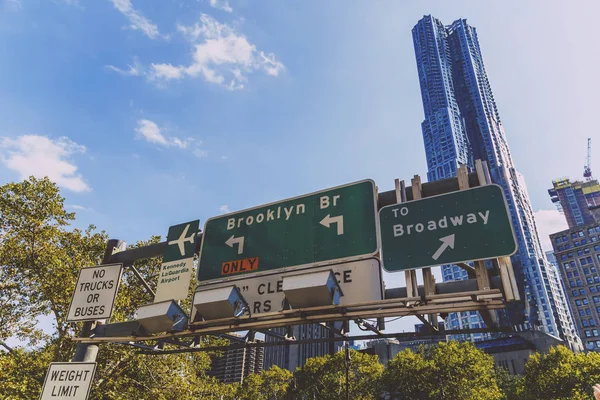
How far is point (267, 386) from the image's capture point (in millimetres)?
57156

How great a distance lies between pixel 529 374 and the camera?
4284cm

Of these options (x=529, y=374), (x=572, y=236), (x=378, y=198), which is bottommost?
(x=378, y=198)

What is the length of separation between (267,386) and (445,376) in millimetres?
28250

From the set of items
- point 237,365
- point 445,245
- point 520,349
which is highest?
point 237,365

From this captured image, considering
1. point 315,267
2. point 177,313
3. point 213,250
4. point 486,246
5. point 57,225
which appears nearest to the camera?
point 486,246

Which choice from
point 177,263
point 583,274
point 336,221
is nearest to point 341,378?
point 177,263

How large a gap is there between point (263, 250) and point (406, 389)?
43662mm

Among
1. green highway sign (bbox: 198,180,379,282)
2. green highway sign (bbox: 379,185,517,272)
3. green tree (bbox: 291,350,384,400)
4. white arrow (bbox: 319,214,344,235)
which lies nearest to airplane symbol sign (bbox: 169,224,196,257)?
green highway sign (bbox: 198,180,379,282)

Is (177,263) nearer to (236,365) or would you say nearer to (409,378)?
(409,378)

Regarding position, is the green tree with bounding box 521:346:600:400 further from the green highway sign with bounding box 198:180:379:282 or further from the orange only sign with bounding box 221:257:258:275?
the orange only sign with bounding box 221:257:258:275

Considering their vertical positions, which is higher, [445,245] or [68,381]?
[445,245]

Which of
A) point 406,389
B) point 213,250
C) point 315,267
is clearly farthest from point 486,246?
point 406,389

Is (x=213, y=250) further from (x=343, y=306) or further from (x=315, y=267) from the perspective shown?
→ (x=343, y=306)

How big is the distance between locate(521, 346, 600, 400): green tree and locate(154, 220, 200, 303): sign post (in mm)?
42217
